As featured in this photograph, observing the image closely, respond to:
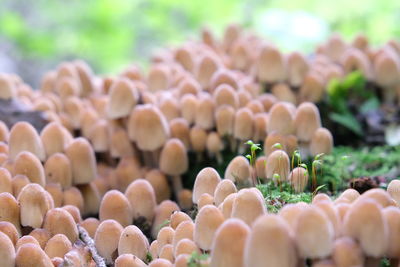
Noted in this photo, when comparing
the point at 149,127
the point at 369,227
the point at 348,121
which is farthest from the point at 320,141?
the point at 369,227

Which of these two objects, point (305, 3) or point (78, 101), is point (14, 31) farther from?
point (78, 101)

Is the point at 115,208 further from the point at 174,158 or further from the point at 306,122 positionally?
the point at 306,122

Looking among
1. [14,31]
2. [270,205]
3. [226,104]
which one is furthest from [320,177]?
[14,31]

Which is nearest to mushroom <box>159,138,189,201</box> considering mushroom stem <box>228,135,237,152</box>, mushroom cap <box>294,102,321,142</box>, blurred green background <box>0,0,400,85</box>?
mushroom stem <box>228,135,237,152</box>

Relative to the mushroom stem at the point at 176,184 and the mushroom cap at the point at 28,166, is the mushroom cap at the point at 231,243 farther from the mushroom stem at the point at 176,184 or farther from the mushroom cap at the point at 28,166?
the mushroom stem at the point at 176,184

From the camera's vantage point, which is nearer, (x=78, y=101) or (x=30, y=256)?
(x=30, y=256)

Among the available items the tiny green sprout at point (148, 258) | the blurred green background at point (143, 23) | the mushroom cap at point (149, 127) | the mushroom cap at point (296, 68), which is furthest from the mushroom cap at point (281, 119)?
the blurred green background at point (143, 23)

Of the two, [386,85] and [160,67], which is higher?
[160,67]
